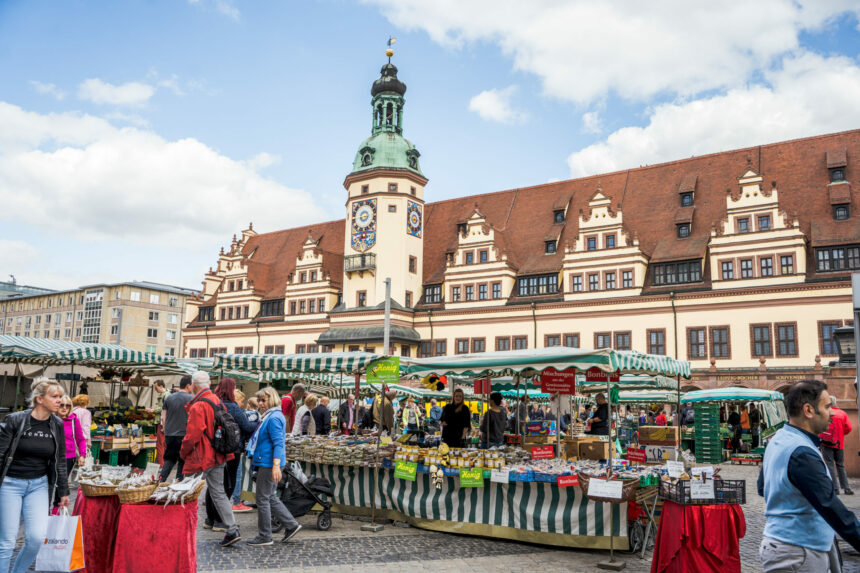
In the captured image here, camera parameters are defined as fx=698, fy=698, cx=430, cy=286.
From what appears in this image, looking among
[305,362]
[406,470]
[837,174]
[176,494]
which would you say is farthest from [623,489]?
[837,174]

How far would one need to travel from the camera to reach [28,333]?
10519 cm

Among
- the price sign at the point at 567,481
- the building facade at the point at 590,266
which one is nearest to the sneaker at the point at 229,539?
the price sign at the point at 567,481

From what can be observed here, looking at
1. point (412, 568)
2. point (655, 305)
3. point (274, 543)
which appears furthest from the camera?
point (655, 305)

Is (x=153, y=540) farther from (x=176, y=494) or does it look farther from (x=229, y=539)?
(x=229, y=539)

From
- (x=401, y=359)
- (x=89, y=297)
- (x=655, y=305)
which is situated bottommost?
(x=401, y=359)

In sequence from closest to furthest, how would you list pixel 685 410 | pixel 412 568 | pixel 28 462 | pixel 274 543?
1. pixel 28 462
2. pixel 412 568
3. pixel 274 543
4. pixel 685 410

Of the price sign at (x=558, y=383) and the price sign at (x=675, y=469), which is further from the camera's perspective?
the price sign at (x=558, y=383)

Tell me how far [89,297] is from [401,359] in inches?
3812

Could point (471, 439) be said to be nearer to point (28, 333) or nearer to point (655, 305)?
point (655, 305)

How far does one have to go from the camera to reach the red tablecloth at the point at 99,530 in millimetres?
6391

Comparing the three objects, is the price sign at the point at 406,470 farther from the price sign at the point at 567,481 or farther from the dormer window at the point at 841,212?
the dormer window at the point at 841,212

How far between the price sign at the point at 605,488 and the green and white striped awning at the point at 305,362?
15.1 feet

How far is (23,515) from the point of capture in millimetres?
5875

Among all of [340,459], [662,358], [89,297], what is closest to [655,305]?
[662,358]
